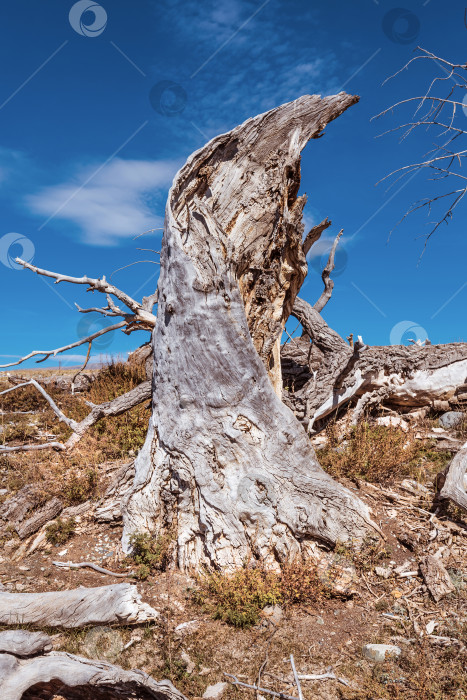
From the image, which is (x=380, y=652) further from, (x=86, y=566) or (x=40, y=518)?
A: (x=40, y=518)

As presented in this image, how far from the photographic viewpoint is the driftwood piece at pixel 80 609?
14.5 feet

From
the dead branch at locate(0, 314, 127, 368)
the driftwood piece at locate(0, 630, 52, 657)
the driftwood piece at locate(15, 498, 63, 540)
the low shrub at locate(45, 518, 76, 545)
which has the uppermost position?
the dead branch at locate(0, 314, 127, 368)

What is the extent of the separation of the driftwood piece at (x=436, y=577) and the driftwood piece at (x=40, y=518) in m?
5.38

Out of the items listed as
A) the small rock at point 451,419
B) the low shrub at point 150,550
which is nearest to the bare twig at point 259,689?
the low shrub at point 150,550

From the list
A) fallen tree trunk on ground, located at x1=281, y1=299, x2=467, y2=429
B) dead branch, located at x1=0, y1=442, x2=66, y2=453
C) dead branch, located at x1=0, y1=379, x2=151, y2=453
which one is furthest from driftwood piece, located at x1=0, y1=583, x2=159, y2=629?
fallen tree trunk on ground, located at x1=281, y1=299, x2=467, y2=429

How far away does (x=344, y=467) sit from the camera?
7.69 meters

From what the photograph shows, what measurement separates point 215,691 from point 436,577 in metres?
2.85

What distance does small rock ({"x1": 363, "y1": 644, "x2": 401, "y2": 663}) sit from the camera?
399 cm

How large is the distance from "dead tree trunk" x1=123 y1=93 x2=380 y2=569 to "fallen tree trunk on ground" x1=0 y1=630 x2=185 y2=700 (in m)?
2.08

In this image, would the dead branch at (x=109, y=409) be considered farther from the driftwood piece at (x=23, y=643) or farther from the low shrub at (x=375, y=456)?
the driftwood piece at (x=23, y=643)

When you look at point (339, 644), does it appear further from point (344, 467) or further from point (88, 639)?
point (344, 467)

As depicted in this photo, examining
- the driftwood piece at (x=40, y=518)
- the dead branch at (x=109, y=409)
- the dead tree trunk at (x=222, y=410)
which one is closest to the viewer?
the dead tree trunk at (x=222, y=410)

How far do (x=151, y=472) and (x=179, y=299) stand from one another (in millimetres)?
2379

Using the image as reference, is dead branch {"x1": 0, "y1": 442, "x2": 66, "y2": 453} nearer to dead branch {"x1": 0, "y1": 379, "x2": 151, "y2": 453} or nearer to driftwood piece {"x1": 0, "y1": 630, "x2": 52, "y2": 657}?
dead branch {"x1": 0, "y1": 379, "x2": 151, "y2": 453}
